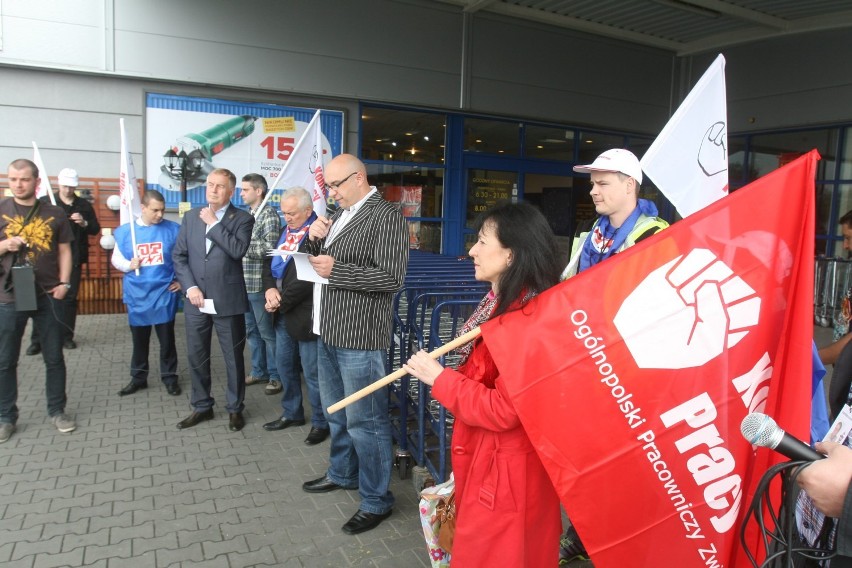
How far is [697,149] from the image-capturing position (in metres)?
2.89

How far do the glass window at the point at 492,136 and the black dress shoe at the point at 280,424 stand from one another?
25.2 ft

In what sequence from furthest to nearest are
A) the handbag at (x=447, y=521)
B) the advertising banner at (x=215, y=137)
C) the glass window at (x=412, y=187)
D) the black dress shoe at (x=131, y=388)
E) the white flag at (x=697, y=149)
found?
the glass window at (x=412, y=187) < the advertising banner at (x=215, y=137) < the black dress shoe at (x=131, y=388) < the white flag at (x=697, y=149) < the handbag at (x=447, y=521)

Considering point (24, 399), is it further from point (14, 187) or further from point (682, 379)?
point (682, 379)

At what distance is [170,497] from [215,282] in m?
1.66

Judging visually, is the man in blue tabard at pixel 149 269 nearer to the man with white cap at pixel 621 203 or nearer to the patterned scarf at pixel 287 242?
the patterned scarf at pixel 287 242

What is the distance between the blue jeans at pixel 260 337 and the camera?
5.62m

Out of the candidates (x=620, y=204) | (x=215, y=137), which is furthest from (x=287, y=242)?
(x=215, y=137)

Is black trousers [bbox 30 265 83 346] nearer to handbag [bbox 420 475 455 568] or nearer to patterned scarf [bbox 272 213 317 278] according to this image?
patterned scarf [bbox 272 213 317 278]

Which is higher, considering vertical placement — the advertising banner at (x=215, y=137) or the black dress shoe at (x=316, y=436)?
the advertising banner at (x=215, y=137)

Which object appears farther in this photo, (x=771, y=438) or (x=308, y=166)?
(x=308, y=166)

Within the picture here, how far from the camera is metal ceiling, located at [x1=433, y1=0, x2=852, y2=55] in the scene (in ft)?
33.1

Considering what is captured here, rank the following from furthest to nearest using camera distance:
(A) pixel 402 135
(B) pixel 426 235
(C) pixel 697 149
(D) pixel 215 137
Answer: (B) pixel 426 235
(A) pixel 402 135
(D) pixel 215 137
(C) pixel 697 149

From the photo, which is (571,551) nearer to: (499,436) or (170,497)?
(499,436)

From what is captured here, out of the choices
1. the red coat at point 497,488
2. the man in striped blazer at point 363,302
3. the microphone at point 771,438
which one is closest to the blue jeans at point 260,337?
the man in striped blazer at point 363,302
